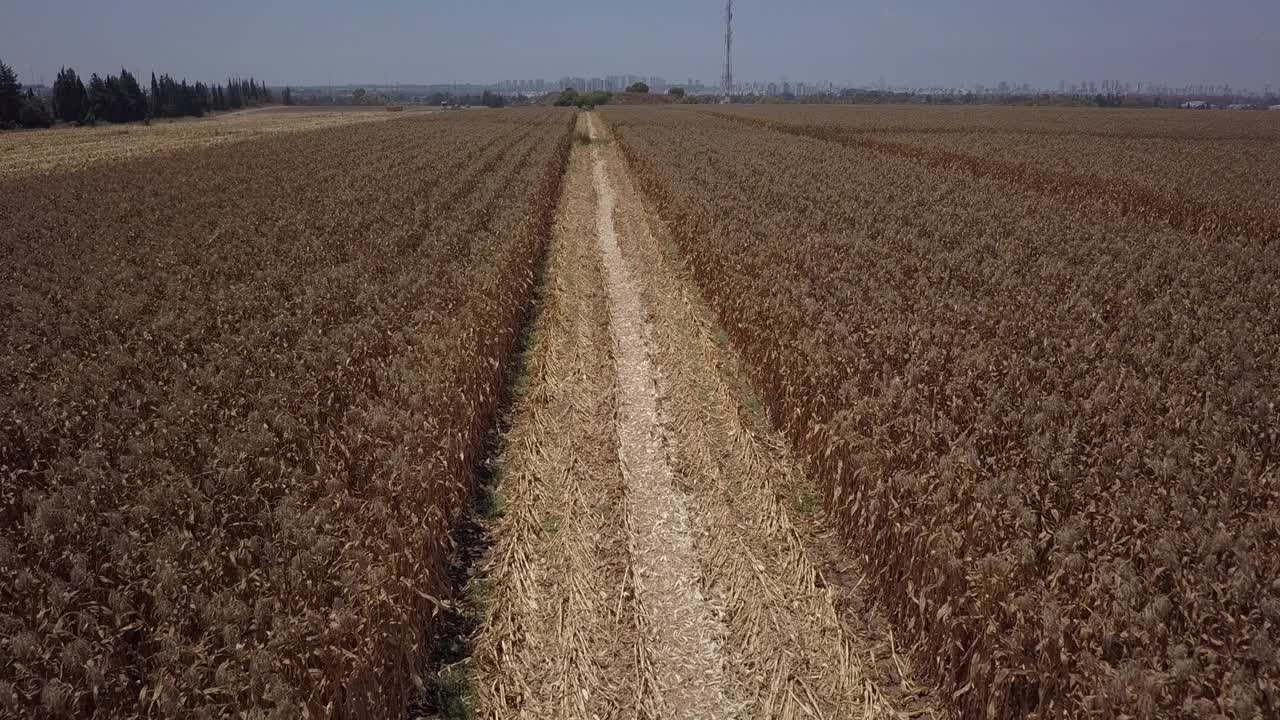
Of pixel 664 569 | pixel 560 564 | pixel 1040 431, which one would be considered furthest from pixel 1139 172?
pixel 560 564

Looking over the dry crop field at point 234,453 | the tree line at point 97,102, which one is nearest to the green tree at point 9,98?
the tree line at point 97,102

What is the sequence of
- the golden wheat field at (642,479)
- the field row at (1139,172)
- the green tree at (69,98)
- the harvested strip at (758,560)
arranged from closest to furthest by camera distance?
the golden wheat field at (642,479)
the harvested strip at (758,560)
the field row at (1139,172)
the green tree at (69,98)

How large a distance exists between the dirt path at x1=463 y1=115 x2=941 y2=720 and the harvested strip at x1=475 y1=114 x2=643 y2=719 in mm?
17

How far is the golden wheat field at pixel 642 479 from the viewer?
420 centimetres

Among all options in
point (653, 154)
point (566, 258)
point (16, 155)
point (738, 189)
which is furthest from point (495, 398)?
point (16, 155)

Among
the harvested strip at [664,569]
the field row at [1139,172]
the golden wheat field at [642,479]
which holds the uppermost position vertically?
the field row at [1139,172]

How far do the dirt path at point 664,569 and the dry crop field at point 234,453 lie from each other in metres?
0.72

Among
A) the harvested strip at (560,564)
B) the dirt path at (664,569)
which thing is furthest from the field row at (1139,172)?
the harvested strip at (560,564)

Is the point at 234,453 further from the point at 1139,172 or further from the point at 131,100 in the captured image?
the point at 131,100

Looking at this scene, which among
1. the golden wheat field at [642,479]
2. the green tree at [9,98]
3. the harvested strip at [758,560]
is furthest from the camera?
the green tree at [9,98]

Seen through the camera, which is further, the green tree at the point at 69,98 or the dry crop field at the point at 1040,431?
the green tree at the point at 69,98

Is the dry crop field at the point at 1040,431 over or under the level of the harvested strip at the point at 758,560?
over

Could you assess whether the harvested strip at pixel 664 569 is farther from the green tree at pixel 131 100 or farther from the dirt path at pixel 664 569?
the green tree at pixel 131 100

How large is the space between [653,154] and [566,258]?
1437 cm
